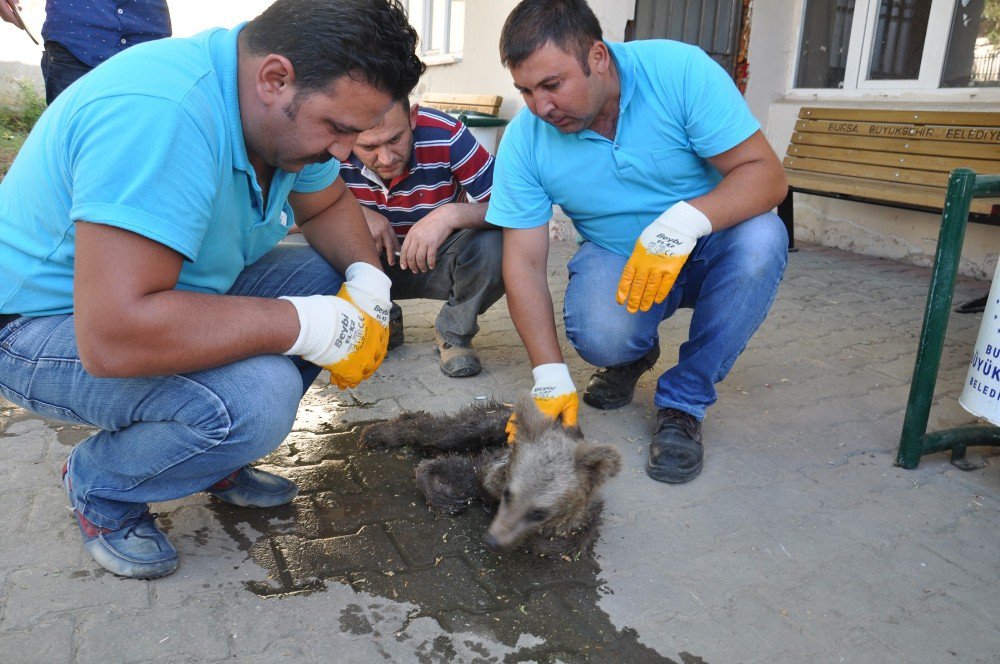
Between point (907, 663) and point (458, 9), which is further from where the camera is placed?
point (458, 9)

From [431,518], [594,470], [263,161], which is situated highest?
[263,161]

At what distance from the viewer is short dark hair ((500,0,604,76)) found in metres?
3.11

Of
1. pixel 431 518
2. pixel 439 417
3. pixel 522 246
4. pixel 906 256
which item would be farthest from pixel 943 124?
pixel 431 518

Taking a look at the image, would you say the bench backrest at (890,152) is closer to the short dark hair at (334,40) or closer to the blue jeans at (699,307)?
the blue jeans at (699,307)

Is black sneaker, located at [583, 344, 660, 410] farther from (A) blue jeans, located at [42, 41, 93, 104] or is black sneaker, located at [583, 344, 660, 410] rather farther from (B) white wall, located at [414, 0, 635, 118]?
(B) white wall, located at [414, 0, 635, 118]

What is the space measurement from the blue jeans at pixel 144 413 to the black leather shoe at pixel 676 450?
1552 mm

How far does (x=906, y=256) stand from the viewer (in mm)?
7012

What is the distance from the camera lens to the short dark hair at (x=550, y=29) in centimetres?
311

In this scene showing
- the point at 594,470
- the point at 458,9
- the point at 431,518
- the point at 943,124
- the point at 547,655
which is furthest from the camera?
the point at 458,9

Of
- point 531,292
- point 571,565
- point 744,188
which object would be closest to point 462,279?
point 531,292

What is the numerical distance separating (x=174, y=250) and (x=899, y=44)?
7.22m

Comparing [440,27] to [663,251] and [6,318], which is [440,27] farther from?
[6,318]

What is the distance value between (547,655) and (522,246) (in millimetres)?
1868

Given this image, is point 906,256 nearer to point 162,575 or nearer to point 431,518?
point 431,518
